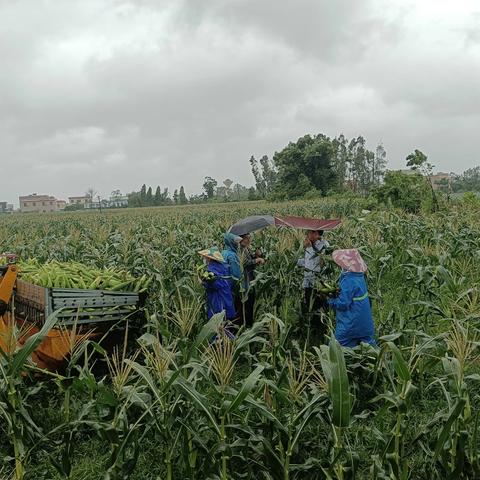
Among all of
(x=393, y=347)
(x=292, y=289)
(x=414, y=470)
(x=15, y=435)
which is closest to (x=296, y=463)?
(x=414, y=470)

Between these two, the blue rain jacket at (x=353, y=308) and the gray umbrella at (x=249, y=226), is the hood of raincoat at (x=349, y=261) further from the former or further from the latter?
the gray umbrella at (x=249, y=226)

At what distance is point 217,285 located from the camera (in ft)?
16.2

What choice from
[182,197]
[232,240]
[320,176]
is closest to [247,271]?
[232,240]

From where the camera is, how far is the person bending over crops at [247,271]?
5122 mm

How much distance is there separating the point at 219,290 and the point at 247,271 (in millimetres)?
544

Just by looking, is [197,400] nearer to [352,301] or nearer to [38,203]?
[352,301]

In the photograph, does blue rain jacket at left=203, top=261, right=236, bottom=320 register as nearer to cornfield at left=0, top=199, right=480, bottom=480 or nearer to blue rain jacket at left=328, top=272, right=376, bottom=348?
cornfield at left=0, top=199, right=480, bottom=480

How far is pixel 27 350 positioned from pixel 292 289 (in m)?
3.90

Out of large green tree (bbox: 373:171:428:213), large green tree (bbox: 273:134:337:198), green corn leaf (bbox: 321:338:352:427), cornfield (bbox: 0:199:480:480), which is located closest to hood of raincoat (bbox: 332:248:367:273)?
cornfield (bbox: 0:199:480:480)

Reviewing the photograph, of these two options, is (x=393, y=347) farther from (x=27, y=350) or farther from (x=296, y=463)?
(x=27, y=350)

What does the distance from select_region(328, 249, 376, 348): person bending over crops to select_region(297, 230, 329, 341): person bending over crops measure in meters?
0.91

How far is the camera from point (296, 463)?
310cm

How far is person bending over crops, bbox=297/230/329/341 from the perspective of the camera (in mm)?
5296

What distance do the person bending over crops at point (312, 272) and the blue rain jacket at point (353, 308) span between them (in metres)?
0.90
